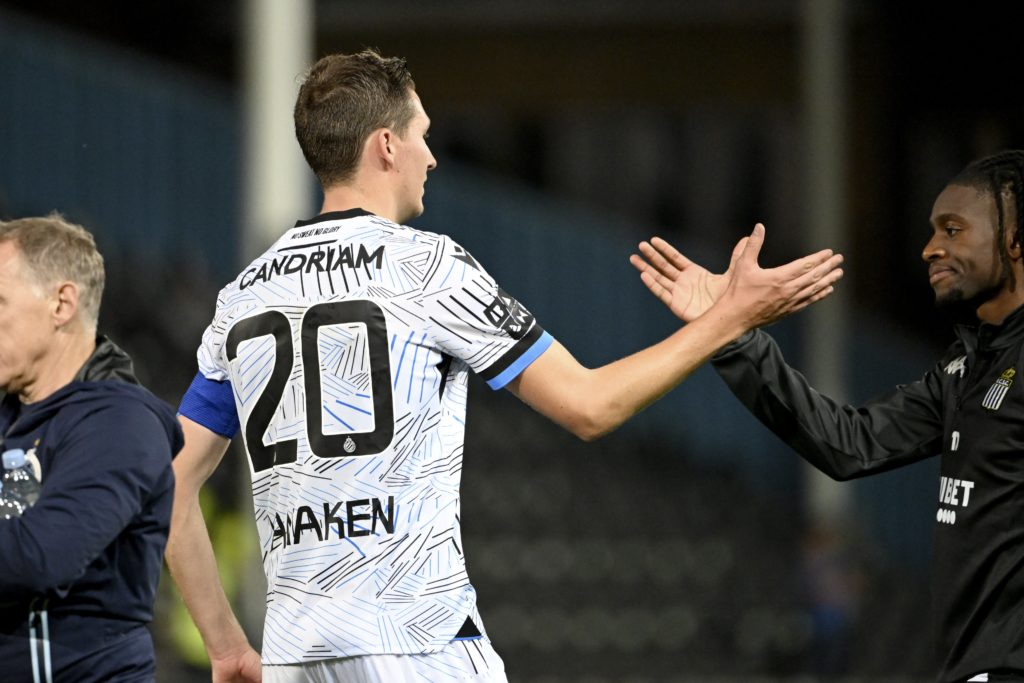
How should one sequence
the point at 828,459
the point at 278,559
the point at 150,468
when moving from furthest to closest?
the point at 828,459, the point at 278,559, the point at 150,468

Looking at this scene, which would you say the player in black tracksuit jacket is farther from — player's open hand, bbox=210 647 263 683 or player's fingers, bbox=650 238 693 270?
player's open hand, bbox=210 647 263 683

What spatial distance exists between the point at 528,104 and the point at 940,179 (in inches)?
212

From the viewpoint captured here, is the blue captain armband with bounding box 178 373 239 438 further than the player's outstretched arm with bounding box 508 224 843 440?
Yes

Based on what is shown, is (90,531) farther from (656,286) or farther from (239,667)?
(656,286)

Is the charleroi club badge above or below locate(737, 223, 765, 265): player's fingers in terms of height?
below

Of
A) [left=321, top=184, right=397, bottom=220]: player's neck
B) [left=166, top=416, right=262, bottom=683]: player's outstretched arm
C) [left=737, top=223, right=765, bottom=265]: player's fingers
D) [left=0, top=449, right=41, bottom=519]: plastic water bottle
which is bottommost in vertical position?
[left=166, top=416, right=262, bottom=683]: player's outstretched arm

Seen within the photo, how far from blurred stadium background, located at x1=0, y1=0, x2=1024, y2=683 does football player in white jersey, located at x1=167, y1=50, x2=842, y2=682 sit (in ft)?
20.1

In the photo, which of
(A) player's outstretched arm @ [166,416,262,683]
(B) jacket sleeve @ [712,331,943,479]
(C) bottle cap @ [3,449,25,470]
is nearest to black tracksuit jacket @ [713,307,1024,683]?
(B) jacket sleeve @ [712,331,943,479]

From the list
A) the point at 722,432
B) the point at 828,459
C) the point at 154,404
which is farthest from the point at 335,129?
the point at 722,432

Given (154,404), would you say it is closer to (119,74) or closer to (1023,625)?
(1023,625)

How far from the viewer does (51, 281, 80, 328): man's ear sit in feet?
10.6

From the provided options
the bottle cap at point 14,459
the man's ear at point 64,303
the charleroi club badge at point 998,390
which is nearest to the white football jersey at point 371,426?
the man's ear at point 64,303

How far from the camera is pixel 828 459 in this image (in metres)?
3.97

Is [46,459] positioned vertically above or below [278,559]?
above
